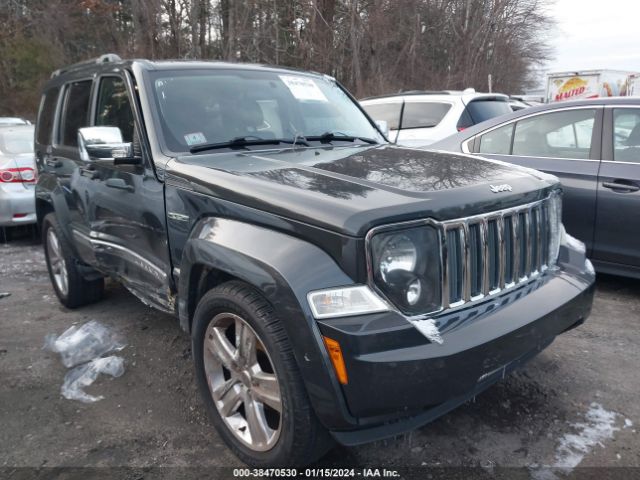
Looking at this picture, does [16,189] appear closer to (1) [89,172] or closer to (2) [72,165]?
(2) [72,165]

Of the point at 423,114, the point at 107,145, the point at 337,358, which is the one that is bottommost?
the point at 337,358

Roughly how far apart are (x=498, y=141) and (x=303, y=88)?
2287mm

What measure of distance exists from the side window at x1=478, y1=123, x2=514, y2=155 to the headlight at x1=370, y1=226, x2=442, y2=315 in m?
3.37

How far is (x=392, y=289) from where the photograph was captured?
2025 mm

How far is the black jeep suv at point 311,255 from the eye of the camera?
1.98 m

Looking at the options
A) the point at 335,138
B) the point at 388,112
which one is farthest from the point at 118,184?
the point at 388,112

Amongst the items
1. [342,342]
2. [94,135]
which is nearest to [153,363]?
[94,135]

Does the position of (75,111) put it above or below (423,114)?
below

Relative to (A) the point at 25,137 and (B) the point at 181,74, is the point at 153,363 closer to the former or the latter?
(B) the point at 181,74

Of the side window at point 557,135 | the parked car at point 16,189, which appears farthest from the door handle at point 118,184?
the parked car at point 16,189

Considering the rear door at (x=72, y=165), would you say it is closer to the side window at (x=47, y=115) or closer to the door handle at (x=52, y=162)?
the door handle at (x=52, y=162)

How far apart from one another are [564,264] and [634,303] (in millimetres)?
1984

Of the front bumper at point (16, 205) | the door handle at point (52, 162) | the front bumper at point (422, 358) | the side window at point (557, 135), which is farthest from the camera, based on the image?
the front bumper at point (16, 205)

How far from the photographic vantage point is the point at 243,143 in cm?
315
